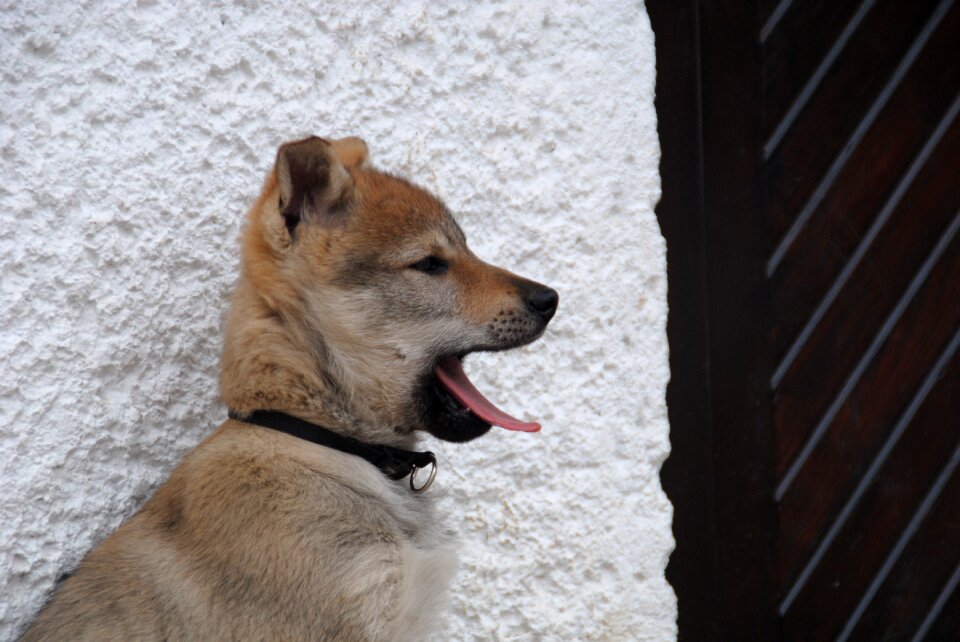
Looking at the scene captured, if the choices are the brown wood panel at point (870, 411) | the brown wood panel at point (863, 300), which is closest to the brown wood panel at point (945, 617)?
the brown wood panel at point (870, 411)

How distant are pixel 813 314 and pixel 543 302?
1.55 meters

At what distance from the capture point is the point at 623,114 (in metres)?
2.85

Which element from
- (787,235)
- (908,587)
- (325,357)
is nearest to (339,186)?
(325,357)

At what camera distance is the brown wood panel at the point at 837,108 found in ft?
10.6

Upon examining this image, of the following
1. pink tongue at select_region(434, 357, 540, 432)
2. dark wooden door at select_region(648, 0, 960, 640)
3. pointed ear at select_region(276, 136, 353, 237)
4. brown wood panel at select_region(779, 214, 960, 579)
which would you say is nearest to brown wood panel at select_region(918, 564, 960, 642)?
dark wooden door at select_region(648, 0, 960, 640)

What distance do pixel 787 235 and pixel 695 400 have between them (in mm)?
691

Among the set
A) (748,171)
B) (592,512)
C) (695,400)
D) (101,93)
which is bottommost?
(592,512)

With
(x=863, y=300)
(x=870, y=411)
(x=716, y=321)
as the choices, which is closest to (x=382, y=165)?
(x=716, y=321)

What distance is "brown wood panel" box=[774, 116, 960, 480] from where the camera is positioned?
3215mm

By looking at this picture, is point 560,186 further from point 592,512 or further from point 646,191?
point 592,512

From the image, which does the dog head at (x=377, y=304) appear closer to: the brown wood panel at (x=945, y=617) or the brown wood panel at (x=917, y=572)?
the brown wood panel at (x=917, y=572)

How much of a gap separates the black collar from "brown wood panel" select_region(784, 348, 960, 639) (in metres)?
1.74

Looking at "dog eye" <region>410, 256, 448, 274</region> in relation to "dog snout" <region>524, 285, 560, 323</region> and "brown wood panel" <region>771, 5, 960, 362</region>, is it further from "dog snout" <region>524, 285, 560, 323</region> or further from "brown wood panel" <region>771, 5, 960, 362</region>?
"brown wood panel" <region>771, 5, 960, 362</region>

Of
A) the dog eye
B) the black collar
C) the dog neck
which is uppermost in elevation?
the dog eye
